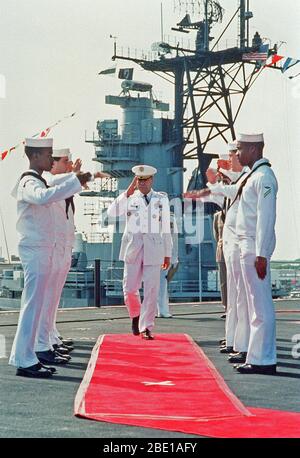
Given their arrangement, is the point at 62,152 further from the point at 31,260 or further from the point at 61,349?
the point at 31,260

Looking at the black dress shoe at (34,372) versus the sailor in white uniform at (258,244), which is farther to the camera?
the sailor in white uniform at (258,244)

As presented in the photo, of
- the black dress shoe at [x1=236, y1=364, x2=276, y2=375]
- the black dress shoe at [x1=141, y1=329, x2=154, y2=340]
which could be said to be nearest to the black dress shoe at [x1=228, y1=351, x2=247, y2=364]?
the black dress shoe at [x1=236, y1=364, x2=276, y2=375]

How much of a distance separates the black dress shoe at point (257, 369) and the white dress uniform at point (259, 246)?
39 millimetres

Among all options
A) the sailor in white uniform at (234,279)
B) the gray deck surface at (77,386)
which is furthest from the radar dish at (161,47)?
the sailor in white uniform at (234,279)

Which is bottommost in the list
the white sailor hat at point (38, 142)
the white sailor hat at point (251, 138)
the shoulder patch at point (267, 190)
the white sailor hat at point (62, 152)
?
the shoulder patch at point (267, 190)

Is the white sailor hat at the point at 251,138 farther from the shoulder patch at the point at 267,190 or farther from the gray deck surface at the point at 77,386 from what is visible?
the gray deck surface at the point at 77,386

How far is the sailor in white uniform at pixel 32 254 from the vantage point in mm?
8320

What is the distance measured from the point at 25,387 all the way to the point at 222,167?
11.8ft

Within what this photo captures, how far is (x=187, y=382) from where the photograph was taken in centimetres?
779

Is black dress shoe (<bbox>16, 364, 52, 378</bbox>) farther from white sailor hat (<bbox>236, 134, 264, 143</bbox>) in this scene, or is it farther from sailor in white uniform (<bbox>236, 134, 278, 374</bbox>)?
white sailor hat (<bbox>236, 134, 264, 143</bbox>)

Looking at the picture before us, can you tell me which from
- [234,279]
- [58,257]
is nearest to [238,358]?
[234,279]

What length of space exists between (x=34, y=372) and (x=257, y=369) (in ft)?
6.14

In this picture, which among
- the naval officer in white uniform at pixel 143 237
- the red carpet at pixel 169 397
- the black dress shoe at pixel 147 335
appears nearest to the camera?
the red carpet at pixel 169 397

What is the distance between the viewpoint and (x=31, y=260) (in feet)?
27.5
